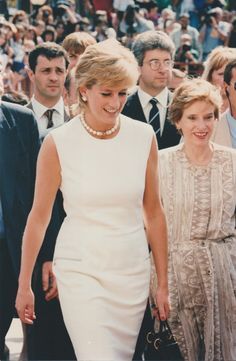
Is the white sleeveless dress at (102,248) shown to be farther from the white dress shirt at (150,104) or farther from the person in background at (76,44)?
the person in background at (76,44)

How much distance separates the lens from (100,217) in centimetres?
434

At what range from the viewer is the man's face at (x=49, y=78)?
23.7ft

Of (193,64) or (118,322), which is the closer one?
(118,322)

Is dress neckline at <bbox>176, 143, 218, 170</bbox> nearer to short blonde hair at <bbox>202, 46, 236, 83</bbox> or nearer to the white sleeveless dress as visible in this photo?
the white sleeveless dress

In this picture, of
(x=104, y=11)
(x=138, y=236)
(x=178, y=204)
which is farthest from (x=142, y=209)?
(x=104, y=11)

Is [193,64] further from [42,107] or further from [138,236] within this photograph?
[138,236]

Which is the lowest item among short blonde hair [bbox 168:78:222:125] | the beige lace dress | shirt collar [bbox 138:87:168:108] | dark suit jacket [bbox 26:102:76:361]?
dark suit jacket [bbox 26:102:76:361]

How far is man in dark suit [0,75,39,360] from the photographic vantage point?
5.00m

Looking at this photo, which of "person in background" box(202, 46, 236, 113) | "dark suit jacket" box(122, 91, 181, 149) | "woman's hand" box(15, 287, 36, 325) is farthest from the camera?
"person in background" box(202, 46, 236, 113)

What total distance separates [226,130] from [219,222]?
1025 mm

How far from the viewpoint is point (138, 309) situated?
444cm

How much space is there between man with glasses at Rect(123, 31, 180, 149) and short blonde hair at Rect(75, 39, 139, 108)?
2.25 metres

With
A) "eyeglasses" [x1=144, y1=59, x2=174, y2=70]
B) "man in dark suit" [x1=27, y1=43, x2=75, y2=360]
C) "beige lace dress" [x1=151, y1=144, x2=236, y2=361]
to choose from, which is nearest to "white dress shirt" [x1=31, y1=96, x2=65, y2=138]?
"man in dark suit" [x1=27, y1=43, x2=75, y2=360]

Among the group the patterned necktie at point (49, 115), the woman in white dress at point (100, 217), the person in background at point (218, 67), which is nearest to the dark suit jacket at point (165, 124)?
the patterned necktie at point (49, 115)
